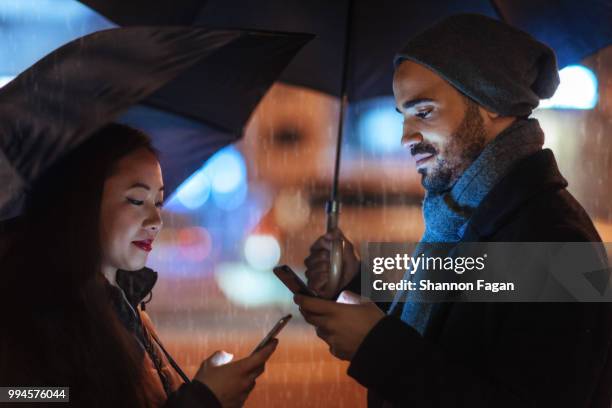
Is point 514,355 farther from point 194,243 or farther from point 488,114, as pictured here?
point 194,243

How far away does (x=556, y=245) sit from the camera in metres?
1.74

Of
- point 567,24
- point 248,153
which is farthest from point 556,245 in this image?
point 248,153

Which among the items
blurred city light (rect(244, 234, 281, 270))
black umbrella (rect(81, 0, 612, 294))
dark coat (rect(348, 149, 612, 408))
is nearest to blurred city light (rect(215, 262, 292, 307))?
blurred city light (rect(244, 234, 281, 270))

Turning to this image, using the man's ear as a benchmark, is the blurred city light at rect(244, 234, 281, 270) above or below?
above

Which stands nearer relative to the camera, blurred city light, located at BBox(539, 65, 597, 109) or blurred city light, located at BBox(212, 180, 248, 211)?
blurred city light, located at BBox(539, 65, 597, 109)

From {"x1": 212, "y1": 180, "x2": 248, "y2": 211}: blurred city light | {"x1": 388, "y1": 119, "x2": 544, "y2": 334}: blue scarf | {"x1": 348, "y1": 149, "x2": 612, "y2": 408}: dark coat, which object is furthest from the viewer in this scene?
{"x1": 212, "y1": 180, "x2": 248, "y2": 211}: blurred city light

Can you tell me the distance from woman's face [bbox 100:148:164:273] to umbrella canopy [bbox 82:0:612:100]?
49 cm

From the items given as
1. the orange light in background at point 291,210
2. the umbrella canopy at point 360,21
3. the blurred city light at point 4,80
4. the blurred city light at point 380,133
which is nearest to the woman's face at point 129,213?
the blurred city light at point 4,80

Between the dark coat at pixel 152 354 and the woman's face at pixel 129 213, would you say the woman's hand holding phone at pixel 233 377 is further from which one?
the woman's face at pixel 129 213

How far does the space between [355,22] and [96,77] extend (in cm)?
105

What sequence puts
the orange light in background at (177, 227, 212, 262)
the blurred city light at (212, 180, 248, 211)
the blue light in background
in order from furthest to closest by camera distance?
the blurred city light at (212, 180, 248, 211) → the blue light in background → the orange light in background at (177, 227, 212, 262)

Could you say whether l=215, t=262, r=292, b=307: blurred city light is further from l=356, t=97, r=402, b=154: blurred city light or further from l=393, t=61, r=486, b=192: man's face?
l=393, t=61, r=486, b=192: man's face

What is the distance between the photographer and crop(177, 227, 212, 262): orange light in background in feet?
45.5

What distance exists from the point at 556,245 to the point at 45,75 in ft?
4.49
